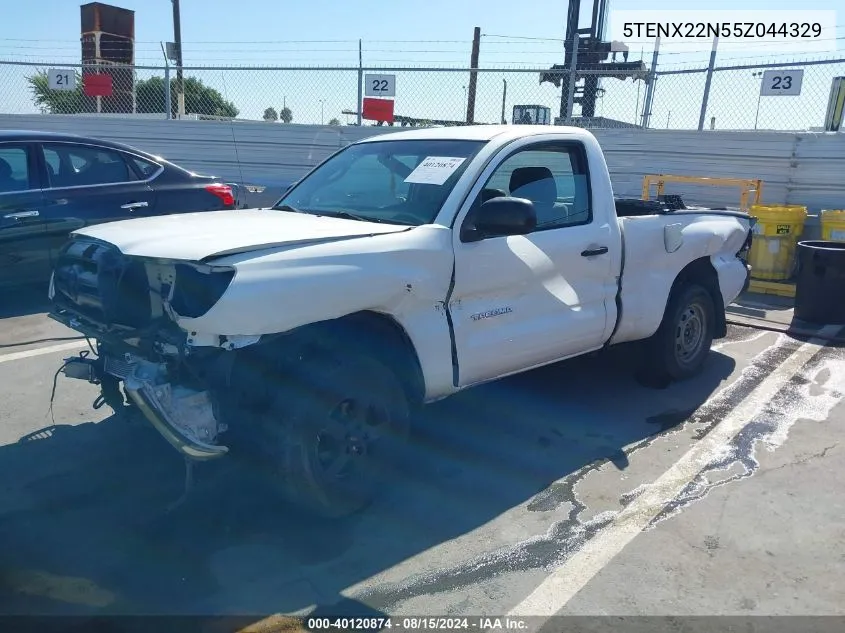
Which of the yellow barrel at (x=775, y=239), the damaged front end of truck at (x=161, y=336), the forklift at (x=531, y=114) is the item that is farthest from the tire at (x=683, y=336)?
the forklift at (x=531, y=114)

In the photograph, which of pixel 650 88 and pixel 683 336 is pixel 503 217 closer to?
pixel 683 336

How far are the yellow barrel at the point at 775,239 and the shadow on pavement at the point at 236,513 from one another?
5.14 metres

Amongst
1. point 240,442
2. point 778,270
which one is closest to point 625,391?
point 240,442

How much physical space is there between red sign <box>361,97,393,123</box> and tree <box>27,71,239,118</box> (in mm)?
4466

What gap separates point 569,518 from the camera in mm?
3893

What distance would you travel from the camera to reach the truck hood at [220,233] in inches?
131

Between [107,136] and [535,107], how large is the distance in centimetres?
866

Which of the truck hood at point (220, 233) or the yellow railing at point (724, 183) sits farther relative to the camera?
the yellow railing at point (724, 183)

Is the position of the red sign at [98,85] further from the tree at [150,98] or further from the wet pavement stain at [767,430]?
the wet pavement stain at [767,430]

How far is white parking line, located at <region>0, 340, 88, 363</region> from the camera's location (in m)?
6.03

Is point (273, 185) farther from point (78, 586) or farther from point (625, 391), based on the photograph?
point (78, 586)

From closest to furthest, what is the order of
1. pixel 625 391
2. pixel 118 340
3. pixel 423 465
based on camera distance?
1. pixel 118 340
2. pixel 423 465
3. pixel 625 391

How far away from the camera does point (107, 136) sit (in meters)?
15.2

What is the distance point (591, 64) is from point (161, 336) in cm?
1378
